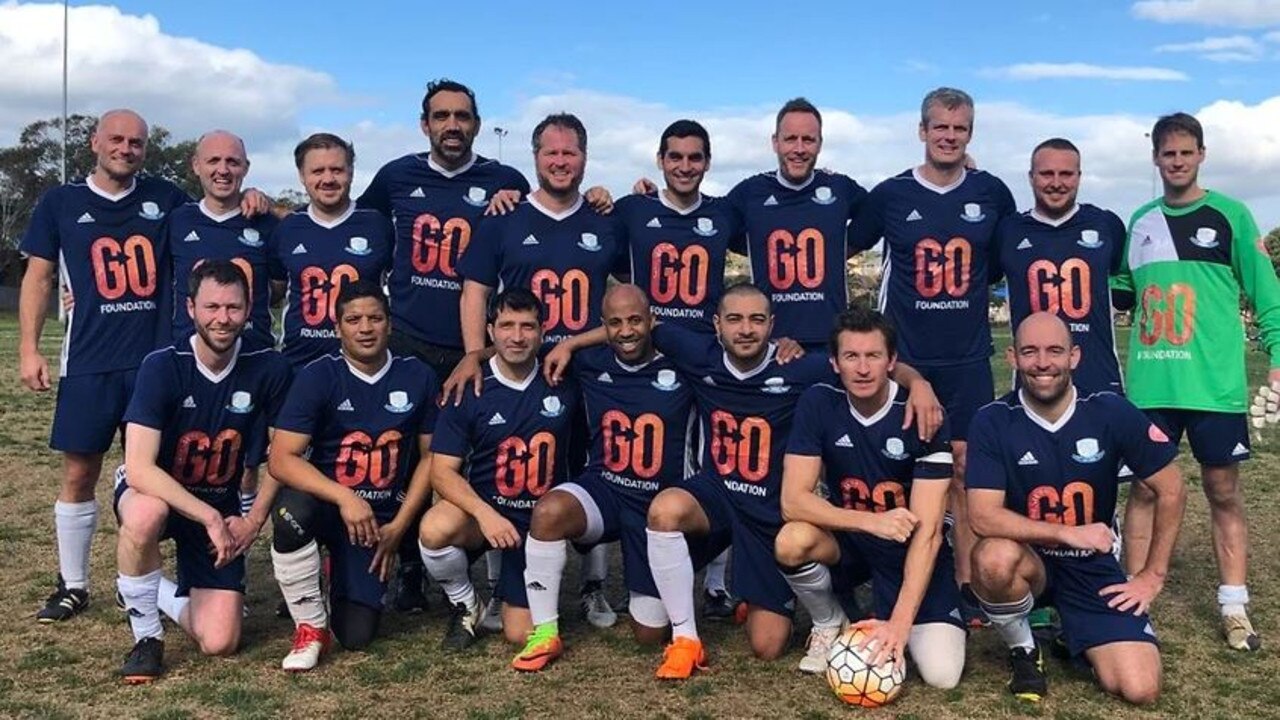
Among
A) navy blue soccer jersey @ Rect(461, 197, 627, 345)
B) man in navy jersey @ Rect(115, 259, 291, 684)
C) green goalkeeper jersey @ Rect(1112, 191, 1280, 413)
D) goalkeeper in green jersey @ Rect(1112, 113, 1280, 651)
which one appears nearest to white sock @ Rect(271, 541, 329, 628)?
man in navy jersey @ Rect(115, 259, 291, 684)

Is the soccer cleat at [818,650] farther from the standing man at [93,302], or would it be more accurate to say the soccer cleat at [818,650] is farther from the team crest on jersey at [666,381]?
the standing man at [93,302]

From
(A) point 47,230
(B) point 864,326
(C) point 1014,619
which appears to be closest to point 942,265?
(B) point 864,326

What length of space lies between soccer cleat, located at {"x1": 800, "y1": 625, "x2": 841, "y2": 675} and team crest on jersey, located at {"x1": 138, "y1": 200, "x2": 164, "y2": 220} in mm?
3855

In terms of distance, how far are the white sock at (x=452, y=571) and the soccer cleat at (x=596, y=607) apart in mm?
607

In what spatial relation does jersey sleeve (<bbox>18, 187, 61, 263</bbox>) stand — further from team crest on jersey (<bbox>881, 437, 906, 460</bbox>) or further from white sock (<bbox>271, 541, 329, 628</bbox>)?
team crest on jersey (<bbox>881, 437, 906, 460</bbox>)

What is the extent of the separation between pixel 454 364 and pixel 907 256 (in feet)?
7.94

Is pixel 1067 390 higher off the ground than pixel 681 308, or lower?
lower

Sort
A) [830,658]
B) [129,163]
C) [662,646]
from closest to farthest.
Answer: [830,658], [662,646], [129,163]

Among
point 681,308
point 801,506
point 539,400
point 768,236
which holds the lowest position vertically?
point 801,506

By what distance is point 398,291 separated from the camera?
586cm

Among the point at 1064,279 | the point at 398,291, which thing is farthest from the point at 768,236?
the point at 398,291

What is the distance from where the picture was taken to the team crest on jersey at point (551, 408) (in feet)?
16.9

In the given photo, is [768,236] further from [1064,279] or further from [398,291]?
[398,291]

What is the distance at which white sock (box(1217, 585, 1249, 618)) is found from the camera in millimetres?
A: 5129
